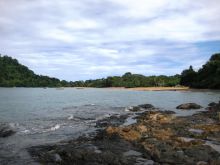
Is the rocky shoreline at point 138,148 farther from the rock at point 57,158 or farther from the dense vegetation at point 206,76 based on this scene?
the dense vegetation at point 206,76

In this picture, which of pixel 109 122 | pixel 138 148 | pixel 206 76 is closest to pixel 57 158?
pixel 138 148

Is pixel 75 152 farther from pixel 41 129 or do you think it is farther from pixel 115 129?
pixel 41 129

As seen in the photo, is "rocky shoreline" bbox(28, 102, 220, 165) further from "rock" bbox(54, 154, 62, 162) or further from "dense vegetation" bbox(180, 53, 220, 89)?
"dense vegetation" bbox(180, 53, 220, 89)

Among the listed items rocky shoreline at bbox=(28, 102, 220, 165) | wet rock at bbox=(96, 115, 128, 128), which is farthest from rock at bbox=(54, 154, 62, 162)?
wet rock at bbox=(96, 115, 128, 128)

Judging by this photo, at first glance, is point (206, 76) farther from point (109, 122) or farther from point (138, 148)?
point (138, 148)

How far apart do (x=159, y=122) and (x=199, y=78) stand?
117 m

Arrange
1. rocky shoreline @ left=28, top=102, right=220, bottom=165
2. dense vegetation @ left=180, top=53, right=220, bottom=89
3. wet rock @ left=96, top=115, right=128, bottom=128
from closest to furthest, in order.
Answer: rocky shoreline @ left=28, top=102, right=220, bottom=165
wet rock @ left=96, top=115, right=128, bottom=128
dense vegetation @ left=180, top=53, right=220, bottom=89

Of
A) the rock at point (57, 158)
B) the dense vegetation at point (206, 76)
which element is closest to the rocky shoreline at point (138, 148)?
the rock at point (57, 158)

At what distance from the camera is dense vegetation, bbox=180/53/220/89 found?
13065cm

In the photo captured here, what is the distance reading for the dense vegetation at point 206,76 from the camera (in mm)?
130650

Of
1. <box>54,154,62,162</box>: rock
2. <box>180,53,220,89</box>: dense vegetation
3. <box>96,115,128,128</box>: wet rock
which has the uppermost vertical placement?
<box>180,53,220,89</box>: dense vegetation

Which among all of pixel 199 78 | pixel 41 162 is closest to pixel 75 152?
pixel 41 162

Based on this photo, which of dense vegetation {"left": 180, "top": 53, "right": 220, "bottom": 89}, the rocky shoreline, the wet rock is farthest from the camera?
dense vegetation {"left": 180, "top": 53, "right": 220, "bottom": 89}

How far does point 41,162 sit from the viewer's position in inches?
749
